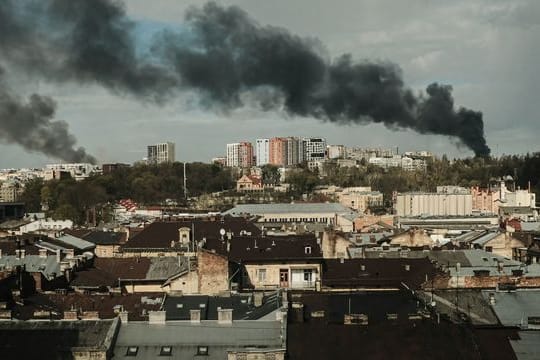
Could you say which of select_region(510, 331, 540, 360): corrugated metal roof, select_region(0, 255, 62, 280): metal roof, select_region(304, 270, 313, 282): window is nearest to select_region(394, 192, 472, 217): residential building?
select_region(304, 270, 313, 282): window

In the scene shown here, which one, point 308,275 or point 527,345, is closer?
point 527,345

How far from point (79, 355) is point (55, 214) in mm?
113817

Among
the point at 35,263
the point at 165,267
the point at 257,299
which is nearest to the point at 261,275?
the point at 165,267

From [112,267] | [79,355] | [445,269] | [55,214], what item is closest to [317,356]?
[79,355]

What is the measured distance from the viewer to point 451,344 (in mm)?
26625

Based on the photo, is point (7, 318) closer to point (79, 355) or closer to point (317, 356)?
point (79, 355)

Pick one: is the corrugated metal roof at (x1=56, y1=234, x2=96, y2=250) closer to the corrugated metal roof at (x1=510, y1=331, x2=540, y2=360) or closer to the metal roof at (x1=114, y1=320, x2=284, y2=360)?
the metal roof at (x1=114, y1=320, x2=284, y2=360)

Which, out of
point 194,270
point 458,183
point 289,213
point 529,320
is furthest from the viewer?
point 458,183

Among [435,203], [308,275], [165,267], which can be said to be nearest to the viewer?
[308,275]

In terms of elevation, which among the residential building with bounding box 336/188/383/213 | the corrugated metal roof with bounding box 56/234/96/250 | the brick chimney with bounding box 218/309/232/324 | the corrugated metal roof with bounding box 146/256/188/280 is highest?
the brick chimney with bounding box 218/309/232/324

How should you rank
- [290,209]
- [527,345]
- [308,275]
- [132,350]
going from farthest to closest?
[290,209] < [308,275] < [132,350] < [527,345]

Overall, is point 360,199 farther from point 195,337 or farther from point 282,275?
point 195,337

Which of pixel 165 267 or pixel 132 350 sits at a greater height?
pixel 132 350

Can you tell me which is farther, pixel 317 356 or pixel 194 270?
pixel 194 270
